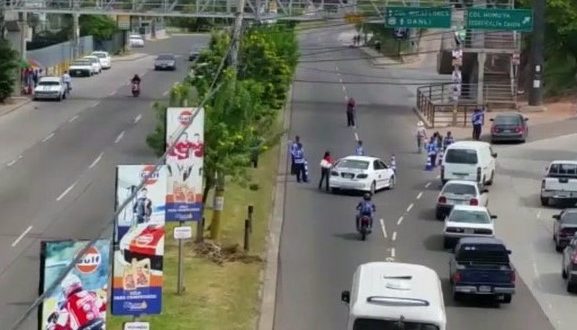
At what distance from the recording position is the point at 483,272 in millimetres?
33344

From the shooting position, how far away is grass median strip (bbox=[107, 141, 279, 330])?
2936 cm

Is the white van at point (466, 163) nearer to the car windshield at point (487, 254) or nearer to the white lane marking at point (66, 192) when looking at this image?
the white lane marking at point (66, 192)

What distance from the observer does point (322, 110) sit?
78.2m

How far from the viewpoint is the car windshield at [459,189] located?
1784 inches

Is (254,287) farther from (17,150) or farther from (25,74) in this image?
(25,74)

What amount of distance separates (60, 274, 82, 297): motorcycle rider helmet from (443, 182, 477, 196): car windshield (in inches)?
1132

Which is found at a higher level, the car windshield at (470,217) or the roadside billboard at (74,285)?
the roadside billboard at (74,285)

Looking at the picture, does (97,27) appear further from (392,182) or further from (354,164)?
(354,164)

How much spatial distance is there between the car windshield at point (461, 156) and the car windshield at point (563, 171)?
3006mm

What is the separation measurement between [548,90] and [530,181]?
31.7 meters

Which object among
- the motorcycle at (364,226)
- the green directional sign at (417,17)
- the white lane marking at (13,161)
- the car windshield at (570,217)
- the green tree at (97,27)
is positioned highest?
the green directional sign at (417,17)

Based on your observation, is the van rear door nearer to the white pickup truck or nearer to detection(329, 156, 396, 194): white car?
detection(329, 156, 396, 194): white car

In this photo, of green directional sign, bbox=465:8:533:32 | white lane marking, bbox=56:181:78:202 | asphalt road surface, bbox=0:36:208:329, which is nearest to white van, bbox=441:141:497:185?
asphalt road surface, bbox=0:36:208:329

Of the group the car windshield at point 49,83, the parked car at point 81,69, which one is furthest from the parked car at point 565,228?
the parked car at point 81,69
